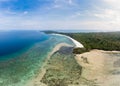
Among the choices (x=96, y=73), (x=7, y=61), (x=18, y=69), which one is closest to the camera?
(x=96, y=73)

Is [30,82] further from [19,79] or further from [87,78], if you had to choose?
[87,78]

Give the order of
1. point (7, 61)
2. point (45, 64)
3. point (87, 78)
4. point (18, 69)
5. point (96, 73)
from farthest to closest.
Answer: point (7, 61) → point (45, 64) → point (18, 69) → point (96, 73) → point (87, 78)

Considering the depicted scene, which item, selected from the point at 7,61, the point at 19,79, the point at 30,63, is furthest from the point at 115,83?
the point at 7,61

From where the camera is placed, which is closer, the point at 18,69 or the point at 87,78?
the point at 87,78

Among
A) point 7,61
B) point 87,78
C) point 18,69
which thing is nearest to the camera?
point 87,78

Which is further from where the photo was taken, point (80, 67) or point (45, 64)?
point (45, 64)

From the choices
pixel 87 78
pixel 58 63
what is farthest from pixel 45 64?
pixel 87 78

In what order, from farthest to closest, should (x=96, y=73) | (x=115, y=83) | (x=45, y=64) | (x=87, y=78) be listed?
(x=45, y=64) < (x=96, y=73) < (x=87, y=78) < (x=115, y=83)

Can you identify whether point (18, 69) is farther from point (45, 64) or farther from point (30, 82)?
point (30, 82)

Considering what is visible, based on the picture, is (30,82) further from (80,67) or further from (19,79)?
(80,67)
